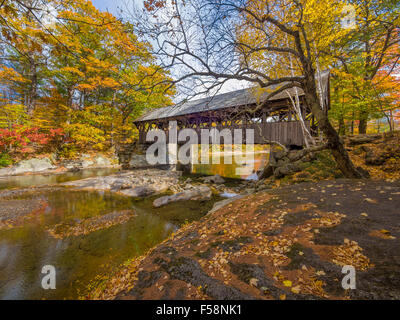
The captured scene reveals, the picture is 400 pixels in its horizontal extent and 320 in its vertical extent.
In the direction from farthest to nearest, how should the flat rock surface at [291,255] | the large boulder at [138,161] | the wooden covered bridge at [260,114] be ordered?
the large boulder at [138,161], the wooden covered bridge at [260,114], the flat rock surface at [291,255]

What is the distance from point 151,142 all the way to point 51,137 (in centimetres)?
921

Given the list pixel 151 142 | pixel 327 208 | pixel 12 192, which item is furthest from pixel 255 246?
pixel 151 142

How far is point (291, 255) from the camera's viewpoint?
79.3 inches

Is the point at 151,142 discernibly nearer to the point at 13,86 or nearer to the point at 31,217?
the point at 31,217

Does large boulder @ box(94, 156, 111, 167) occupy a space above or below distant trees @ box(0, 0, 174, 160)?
below

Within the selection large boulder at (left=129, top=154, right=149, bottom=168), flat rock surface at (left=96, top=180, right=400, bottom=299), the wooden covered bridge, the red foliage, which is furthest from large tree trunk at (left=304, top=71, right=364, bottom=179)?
the red foliage

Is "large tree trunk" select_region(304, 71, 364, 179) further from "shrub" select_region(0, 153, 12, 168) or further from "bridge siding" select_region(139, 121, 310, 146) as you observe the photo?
"shrub" select_region(0, 153, 12, 168)

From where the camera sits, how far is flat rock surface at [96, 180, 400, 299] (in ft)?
5.10

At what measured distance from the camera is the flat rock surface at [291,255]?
5.10 feet

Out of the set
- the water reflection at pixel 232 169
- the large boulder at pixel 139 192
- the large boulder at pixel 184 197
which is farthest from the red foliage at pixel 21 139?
the water reflection at pixel 232 169

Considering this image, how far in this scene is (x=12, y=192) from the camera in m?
7.41

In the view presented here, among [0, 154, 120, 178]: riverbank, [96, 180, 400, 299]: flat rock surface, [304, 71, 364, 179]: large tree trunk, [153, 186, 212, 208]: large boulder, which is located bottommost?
[153, 186, 212, 208]: large boulder

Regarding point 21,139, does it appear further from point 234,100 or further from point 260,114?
point 260,114
